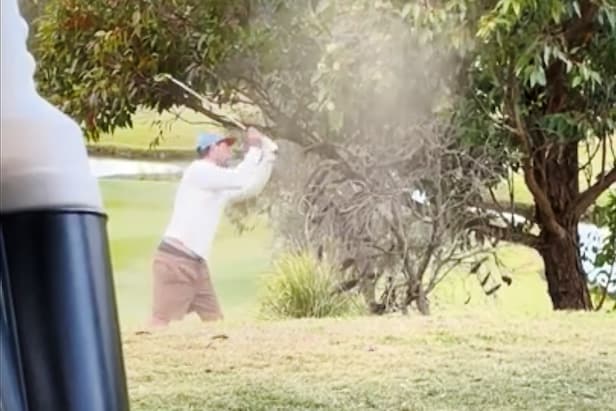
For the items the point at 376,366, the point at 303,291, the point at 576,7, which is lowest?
the point at 376,366

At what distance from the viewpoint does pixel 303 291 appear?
1.27 metres

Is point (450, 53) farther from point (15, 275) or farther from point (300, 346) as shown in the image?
point (15, 275)

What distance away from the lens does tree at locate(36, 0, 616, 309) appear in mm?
1222

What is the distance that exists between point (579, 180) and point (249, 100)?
49cm

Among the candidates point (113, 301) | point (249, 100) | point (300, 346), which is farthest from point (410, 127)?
point (113, 301)

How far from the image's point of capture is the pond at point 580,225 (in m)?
1.15

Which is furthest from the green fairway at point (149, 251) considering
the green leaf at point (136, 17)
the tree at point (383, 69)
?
the green leaf at point (136, 17)

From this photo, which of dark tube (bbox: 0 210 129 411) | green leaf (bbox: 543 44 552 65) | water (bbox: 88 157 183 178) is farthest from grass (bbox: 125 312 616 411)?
dark tube (bbox: 0 210 129 411)

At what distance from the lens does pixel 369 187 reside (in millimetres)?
1266

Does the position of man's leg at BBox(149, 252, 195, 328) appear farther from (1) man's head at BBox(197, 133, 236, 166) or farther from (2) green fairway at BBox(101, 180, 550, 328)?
(1) man's head at BBox(197, 133, 236, 166)

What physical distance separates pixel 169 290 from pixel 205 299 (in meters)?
0.05

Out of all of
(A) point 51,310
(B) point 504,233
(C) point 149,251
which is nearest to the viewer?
(A) point 51,310

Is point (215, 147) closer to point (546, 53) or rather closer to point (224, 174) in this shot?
point (224, 174)

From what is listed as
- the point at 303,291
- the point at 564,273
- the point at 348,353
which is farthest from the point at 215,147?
the point at 564,273
